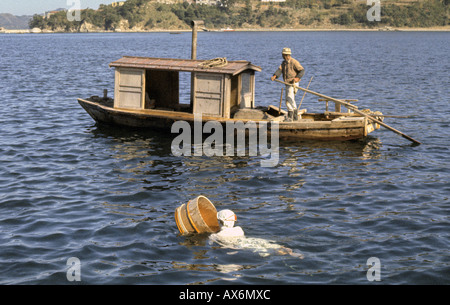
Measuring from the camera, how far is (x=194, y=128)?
771 inches

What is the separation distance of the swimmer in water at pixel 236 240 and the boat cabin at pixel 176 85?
8.93m

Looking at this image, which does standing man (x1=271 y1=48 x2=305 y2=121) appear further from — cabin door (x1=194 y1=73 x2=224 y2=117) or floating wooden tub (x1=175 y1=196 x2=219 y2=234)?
floating wooden tub (x1=175 y1=196 x2=219 y2=234)

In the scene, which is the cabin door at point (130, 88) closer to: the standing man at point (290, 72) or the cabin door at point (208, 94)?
the cabin door at point (208, 94)

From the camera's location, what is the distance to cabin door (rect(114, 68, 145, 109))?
2034cm

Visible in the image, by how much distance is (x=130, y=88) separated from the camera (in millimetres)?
20531

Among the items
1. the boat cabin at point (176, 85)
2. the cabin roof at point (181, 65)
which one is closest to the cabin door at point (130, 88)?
the boat cabin at point (176, 85)

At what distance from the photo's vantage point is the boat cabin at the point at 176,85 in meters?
19.2

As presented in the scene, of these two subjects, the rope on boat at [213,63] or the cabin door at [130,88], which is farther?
the cabin door at [130,88]

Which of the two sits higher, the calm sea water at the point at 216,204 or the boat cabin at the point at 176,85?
the boat cabin at the point at 176,85

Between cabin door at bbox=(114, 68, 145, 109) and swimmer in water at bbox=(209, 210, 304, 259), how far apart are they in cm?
1078

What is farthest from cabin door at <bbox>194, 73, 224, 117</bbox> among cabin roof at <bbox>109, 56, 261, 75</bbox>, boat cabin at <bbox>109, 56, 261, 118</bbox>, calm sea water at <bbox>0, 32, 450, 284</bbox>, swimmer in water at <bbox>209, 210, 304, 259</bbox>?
swimmer in water at <bbox>209, 210, 304, 259</bbox>

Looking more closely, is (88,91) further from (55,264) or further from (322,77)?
(55,264)
